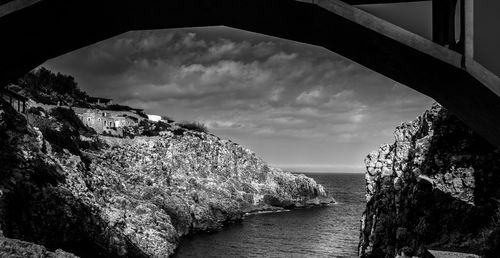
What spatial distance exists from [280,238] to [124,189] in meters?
25.1

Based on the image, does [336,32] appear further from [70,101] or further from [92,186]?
[70,101]

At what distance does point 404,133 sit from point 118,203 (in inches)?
1115

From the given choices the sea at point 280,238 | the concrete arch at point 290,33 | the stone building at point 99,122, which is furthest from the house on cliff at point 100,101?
the concrete arch at point 290,33

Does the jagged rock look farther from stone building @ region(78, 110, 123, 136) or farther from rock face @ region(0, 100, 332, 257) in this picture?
stone building @ region(78, 110, 123, 136)

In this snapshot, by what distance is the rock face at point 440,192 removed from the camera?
808 inches

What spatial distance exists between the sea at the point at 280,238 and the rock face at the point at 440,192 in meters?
17.6

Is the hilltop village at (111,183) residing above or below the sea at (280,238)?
above

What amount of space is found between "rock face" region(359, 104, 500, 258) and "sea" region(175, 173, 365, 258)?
17.6m

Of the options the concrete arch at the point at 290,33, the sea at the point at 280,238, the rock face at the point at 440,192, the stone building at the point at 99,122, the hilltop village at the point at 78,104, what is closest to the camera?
the concrete arch at the point at 290,33

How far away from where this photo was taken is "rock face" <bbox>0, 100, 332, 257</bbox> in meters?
23.5

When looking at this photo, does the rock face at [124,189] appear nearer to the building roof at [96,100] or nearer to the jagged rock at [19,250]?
the jagged rock at [19,250]

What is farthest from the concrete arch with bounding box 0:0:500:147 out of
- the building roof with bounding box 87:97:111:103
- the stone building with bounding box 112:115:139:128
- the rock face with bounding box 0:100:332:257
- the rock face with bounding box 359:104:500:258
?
the building roof with bounding box 87:97:111:103

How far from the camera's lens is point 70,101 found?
349 ft

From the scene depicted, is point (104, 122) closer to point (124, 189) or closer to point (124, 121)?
point (124, 121)
